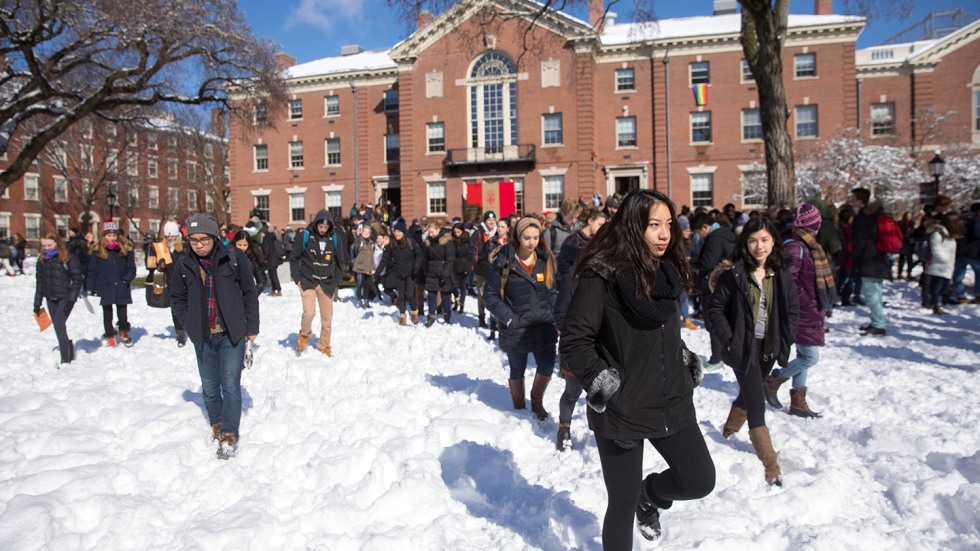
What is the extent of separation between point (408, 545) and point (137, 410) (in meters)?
3.94

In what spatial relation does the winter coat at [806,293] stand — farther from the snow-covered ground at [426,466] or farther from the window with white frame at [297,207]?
the window with white frame at [297,207]

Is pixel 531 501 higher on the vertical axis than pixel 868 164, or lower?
lower

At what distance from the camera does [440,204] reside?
1441 inches

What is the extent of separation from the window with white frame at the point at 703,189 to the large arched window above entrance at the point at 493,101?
419 inches

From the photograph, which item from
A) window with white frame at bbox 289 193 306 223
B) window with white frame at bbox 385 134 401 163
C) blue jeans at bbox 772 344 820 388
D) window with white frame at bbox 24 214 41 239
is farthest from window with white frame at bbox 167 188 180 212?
blue jeans at bbox 772 344 820 388

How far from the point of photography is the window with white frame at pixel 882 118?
3434 centimetres

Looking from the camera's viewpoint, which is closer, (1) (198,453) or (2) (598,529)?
(2) (598,529)

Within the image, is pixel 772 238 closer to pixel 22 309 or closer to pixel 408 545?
pixel 408 545

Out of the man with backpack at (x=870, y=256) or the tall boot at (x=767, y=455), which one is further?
the man with backpack at (x=870, y=256)

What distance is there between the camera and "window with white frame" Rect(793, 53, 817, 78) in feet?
109

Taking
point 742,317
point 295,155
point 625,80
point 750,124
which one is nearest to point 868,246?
point 742,317

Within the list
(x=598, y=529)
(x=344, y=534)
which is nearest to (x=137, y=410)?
(x=344, y=534)

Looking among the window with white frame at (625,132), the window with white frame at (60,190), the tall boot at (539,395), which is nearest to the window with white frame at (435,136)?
the window with white frame at (625,132)

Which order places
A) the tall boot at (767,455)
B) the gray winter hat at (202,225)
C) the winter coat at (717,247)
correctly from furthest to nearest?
the winter coat at (717,247) → the gray winter hat at (202,225) → the tall boot at (767,455)
